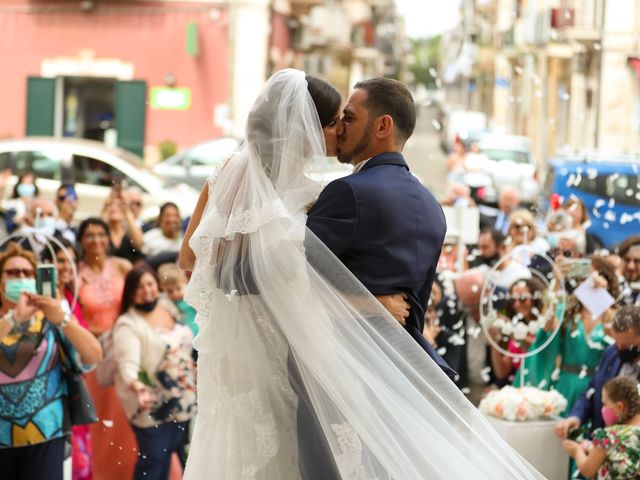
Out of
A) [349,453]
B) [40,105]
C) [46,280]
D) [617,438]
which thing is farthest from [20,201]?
[40,105]

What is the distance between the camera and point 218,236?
430cm

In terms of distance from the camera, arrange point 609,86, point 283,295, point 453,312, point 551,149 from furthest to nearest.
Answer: point 551,149 < point 609,86 < point 453,312 < point 283,295

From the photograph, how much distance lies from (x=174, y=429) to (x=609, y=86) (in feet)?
72.7

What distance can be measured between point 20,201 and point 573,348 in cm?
590

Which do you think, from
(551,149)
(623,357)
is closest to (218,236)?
(623,357)

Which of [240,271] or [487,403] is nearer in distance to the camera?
[240,271]

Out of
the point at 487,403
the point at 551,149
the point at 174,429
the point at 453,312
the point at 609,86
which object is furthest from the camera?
the point at 551,149

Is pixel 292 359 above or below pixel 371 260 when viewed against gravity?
below

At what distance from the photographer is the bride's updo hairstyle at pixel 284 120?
430 cm

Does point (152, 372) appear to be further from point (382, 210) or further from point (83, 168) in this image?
point (83, 168)

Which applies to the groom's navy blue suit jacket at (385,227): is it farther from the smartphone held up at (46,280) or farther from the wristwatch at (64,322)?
the smartphone held up at (46,280)

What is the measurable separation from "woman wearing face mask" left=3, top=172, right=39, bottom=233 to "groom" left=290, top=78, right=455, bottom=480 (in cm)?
679

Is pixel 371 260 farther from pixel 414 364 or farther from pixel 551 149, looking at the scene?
pixel 551 149

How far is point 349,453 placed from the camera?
4117 millimetres
